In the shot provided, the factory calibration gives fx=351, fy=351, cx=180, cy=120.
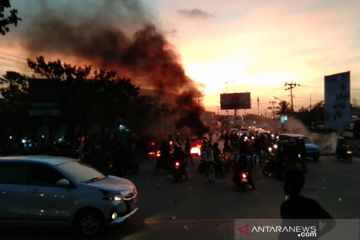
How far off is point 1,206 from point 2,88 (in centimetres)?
3461

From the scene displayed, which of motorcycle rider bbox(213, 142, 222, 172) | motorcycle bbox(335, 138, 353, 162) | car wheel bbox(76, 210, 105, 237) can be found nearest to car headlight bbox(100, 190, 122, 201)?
car wheel bbox(76, 210, 105, 237)

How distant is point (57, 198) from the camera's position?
6.78 m

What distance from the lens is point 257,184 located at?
12703mm

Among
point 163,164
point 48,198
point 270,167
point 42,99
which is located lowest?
point 163,164

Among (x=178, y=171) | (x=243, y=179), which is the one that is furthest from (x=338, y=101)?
(x=243, y=179)

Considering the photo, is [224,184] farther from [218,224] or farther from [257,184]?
[218,224]

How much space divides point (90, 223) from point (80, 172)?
1.20 meters

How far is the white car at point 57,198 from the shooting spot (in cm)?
671

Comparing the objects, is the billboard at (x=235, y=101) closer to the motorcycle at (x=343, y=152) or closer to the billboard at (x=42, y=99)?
the motorcycle at (x=343, y=152)

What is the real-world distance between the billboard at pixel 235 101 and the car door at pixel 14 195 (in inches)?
2344

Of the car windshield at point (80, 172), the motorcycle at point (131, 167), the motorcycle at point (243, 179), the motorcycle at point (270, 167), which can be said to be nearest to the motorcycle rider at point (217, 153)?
the motorcycle at point (270, 167)

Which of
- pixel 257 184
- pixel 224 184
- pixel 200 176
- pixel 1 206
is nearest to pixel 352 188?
pixel 257 184

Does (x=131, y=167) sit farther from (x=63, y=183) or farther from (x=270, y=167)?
(x=63, y=183)

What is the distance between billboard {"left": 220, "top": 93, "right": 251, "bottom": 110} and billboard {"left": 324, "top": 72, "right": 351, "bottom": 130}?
123 ft
